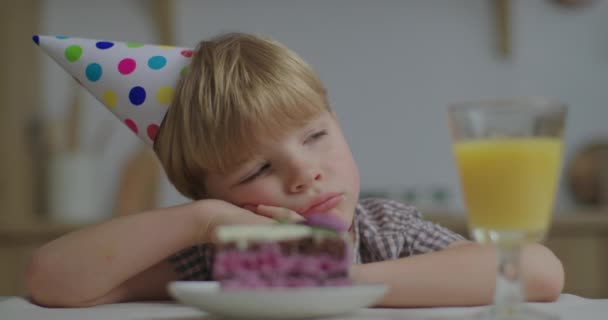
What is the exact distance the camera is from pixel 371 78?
3154 mm

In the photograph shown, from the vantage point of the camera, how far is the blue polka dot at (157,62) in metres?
1.18

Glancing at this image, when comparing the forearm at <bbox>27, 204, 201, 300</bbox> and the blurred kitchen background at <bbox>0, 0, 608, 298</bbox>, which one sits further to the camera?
Result: the blurred kitchen background at <bbox>0, 0, 608, 298</bbox>

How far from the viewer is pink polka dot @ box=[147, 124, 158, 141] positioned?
3.97 feet

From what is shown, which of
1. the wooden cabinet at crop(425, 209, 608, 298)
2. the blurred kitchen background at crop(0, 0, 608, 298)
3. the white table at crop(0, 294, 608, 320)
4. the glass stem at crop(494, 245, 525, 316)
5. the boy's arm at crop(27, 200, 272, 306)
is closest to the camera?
the glass stem at crop(494, 245, 525, 316)

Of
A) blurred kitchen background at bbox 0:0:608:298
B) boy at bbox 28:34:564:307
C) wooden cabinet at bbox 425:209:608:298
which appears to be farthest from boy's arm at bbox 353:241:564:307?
blurred kitchen background at bbox 0:0:608:298

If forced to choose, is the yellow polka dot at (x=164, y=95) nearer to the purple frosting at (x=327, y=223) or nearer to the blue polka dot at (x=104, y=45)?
the blue polka dot at (x=104, y=45)

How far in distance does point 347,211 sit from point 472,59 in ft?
7.16

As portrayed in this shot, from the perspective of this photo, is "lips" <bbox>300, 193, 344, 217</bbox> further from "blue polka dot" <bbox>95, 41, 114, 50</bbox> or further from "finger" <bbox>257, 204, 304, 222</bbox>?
"blue polka dot" <bbox>95, 41, 114, 50</bbox>

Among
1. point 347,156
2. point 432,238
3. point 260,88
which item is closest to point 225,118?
point 260,88

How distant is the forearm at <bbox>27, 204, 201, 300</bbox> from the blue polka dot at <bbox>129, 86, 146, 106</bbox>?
19 cm

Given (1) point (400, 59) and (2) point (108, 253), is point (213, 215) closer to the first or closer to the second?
(2) point (108, 253)

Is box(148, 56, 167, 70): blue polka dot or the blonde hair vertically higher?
box(148, 56, 167, 70): blue polka dot

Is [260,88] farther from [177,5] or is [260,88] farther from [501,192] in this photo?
[177,5]

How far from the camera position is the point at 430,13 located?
124 inches
